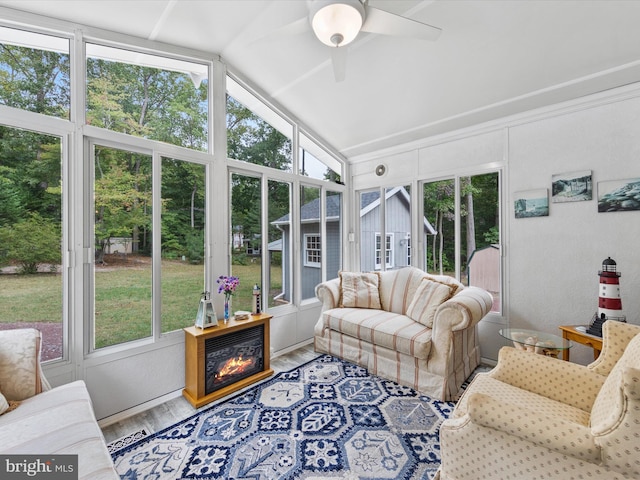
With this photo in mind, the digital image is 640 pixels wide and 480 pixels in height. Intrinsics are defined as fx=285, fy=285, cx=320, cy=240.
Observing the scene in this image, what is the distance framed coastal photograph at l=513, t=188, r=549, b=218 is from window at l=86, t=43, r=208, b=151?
3.19 metres

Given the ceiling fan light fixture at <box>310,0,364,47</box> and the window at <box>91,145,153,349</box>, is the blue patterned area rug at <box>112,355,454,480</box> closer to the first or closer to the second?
the window at <box>91,145,153,349</box>

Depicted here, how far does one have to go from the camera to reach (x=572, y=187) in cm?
257

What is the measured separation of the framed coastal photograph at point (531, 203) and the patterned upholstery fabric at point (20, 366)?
12.9 ft

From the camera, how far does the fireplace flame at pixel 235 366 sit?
8.39ft

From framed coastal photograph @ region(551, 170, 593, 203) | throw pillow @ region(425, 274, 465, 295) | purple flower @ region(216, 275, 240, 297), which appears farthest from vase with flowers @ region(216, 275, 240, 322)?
framed coastal photograph @ region(551, 170, 593, 203)

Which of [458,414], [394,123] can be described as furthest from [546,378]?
[394,123]

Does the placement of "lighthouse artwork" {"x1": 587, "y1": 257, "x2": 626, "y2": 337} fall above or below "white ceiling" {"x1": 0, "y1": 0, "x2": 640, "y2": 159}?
below

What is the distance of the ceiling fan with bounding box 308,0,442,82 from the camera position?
161 cm

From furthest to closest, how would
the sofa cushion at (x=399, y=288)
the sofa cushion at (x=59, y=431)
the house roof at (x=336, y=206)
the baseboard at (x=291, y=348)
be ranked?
the house roof at (x=336, y=206) → the baseboard at (x=291, y=348) → the sofa cushion at (x=399, y=288) → the sofa cushion at (x=59, y=431)

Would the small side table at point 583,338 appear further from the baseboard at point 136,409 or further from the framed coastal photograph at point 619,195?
the baseboard at point 136,409

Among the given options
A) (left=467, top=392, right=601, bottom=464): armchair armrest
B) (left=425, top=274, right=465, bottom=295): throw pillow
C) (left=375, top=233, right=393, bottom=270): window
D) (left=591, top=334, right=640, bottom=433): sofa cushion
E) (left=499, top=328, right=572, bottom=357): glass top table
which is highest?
(left=375, top=233, right=393, bottom=270): window

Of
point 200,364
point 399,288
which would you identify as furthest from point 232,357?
point 399,288

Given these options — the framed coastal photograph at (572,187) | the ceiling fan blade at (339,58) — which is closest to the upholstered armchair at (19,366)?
the ceiling fan blade at (339,58)

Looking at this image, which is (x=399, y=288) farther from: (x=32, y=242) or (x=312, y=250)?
(x=32, y=242)
